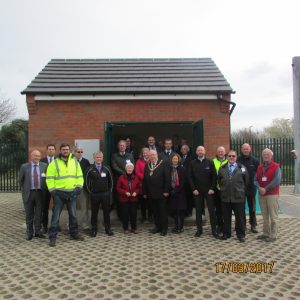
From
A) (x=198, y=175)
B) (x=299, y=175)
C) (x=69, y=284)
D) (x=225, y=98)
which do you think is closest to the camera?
(x=69, y=284)

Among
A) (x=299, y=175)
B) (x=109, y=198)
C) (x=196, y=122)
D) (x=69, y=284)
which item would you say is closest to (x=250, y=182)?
(x=196, y=122)

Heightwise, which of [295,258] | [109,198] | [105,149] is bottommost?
[295,258]

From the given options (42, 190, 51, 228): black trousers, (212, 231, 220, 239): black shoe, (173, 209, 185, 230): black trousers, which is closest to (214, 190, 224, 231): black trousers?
(212, 231, 220, 239): black shoe

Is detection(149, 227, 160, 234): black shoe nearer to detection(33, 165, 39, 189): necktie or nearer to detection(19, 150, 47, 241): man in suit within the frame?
detection(19, 150, 47, 241): man in suit

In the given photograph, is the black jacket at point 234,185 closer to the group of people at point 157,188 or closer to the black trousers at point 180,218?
the group of people at point 157,188

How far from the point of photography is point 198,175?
653 cm

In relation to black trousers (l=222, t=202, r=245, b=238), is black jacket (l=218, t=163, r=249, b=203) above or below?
above

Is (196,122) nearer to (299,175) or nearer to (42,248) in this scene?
(42,248)

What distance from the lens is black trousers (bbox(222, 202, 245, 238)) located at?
6188 mm

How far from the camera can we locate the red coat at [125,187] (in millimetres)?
6759

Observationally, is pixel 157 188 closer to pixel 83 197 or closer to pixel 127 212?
pixel 127 212

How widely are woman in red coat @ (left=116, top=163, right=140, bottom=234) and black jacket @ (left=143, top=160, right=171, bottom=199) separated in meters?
0.31

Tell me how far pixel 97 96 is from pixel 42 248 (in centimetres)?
419

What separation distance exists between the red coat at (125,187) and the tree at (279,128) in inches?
1509
